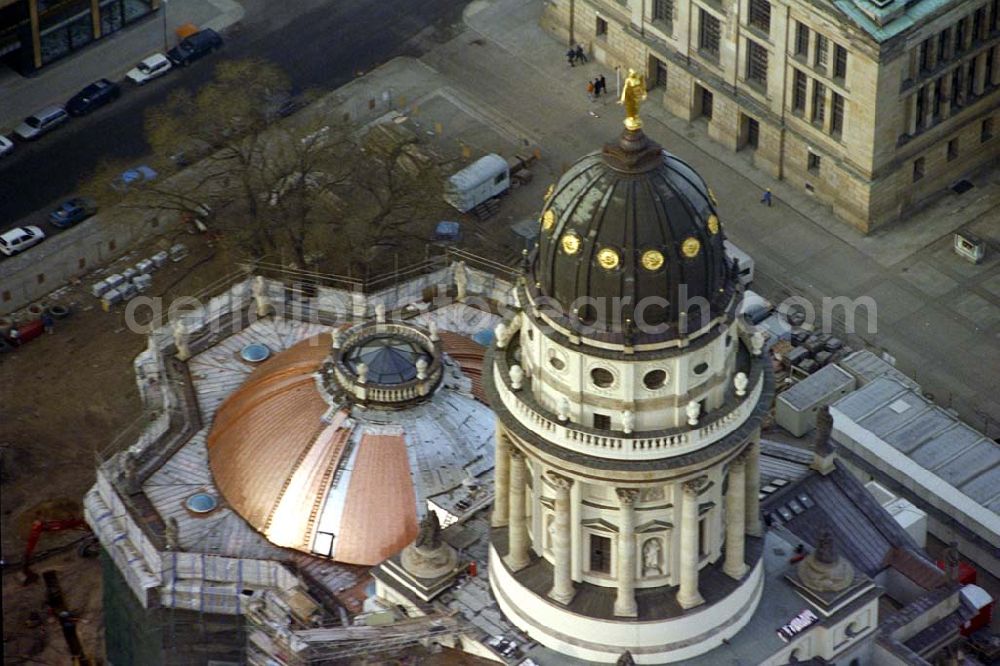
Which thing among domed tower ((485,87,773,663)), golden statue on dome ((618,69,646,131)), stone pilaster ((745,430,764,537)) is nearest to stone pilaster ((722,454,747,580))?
domed tower ((485,87,773,663))

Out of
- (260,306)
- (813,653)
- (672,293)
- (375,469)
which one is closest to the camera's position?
(672,293)

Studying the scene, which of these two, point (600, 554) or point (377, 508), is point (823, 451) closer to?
point (600, 554)

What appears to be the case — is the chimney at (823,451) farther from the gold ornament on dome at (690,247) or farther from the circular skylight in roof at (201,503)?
the circular skylight in roof at (201,503)

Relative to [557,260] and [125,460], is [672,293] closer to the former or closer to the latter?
[557,260]

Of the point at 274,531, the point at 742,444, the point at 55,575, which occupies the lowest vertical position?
the point at 55,575

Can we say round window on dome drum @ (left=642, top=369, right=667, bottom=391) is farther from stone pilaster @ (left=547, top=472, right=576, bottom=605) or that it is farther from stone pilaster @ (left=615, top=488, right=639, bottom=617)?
stone pilaster @ (left=547, top=472, right=576, bottom=605)

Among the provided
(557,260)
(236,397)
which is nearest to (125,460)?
(236,397)
